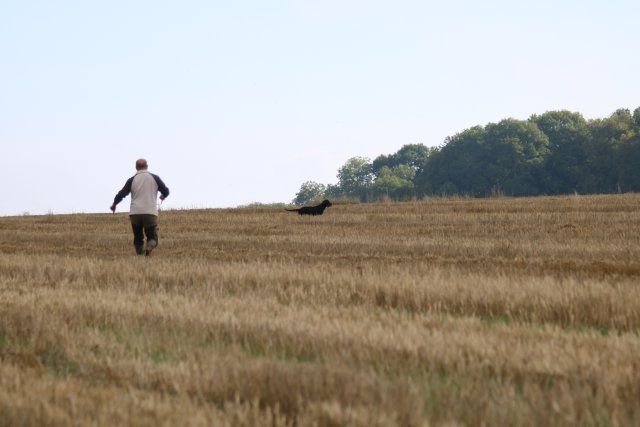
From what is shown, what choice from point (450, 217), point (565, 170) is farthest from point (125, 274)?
point (565, 170)

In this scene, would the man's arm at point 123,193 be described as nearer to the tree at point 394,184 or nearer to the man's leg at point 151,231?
the man's leg at point 151,231

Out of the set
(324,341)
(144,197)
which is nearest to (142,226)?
(144,197)

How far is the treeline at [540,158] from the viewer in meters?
72.1

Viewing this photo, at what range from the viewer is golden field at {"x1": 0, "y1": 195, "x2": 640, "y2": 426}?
13.8 ft

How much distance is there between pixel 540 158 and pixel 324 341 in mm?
76567

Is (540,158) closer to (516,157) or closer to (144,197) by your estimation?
(516,157)

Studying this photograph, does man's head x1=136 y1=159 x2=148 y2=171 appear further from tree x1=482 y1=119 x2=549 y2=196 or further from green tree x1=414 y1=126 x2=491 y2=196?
green tree x1=414 y1=126 x2=491 y2=196

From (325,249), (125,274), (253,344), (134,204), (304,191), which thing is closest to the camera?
(253,344)

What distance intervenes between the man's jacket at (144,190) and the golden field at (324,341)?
1.60 meters

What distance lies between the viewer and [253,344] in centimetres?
620

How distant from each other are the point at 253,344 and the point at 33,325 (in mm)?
2177

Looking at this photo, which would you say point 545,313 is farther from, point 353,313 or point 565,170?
point 565,170

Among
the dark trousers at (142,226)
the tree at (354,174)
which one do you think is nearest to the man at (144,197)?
the dark trousers at (142,226)

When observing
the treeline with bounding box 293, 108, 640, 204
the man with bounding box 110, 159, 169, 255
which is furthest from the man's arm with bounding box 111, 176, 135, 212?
the treeline with bounding box 293, 108, 640, 204
